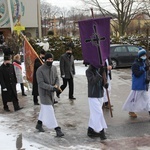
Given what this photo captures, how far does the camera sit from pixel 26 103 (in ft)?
33.6

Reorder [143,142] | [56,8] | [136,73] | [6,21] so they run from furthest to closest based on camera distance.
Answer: [56,8] → [6,21] → [136,73] → [143,142]

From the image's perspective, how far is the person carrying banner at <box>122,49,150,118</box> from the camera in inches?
312

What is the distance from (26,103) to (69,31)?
70.5 meters

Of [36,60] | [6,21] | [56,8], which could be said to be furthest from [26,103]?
[56,8]

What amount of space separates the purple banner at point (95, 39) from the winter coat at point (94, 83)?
0.45 feet

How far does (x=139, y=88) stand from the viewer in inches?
317

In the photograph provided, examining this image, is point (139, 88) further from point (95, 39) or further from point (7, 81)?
point (7, 81)

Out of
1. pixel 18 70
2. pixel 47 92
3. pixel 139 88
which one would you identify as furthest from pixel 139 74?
pixel 18 70

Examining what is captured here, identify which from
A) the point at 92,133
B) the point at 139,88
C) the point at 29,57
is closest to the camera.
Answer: the point at 92,133

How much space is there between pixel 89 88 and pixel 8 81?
3.24m

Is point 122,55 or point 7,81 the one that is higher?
point 7,81

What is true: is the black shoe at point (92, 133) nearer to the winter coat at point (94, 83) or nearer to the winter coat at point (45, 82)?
the winter coat at point (94, 83)

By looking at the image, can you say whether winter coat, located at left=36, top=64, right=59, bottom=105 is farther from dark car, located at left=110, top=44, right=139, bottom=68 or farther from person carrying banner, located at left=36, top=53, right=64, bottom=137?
dark car, located at left=110, top=44, right=139, bottom=68

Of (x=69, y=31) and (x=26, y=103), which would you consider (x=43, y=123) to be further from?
(x=69, y=31)
